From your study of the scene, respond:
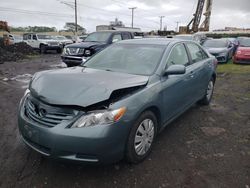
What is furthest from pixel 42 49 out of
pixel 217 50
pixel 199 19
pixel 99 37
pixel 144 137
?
pixel 199 19

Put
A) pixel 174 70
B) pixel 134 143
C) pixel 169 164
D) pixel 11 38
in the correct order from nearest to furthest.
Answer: pixel 134 143, pixel 169 164, pixel 174 70, pixel 11 38

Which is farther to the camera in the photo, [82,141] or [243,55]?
[243,55]

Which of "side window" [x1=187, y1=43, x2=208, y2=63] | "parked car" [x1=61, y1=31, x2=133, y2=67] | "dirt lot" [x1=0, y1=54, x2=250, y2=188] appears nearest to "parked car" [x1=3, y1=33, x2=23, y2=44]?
"parked car" [x1=61, y1=31, x2=133, y2=67]

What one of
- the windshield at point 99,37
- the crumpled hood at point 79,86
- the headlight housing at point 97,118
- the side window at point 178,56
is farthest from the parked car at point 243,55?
the headlight housing at point 97,118

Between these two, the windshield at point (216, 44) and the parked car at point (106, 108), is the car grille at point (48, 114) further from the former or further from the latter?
the windshield at point (216, 44)

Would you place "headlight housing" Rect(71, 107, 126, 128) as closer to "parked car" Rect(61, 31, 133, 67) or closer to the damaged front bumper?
the damaged front bumper

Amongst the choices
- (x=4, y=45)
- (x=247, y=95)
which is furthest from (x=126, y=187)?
(x=4, y=45)

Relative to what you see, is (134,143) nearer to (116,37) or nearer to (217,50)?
(116,37)

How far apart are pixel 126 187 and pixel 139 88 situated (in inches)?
47.0

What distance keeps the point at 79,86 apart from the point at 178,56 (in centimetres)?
206

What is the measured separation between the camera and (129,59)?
375 cm

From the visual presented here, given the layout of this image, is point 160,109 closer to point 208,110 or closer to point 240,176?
point 240,176

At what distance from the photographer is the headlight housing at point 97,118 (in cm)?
246

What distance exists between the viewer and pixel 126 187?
2584 millimetres
